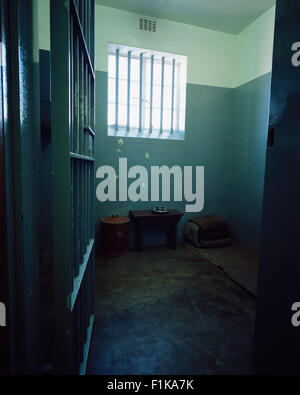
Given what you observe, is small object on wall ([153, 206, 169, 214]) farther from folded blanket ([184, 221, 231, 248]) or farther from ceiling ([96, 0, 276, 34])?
ceiling ([96, 0, 276, 34])

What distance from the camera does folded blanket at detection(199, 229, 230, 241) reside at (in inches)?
162

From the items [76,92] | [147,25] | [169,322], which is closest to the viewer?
[76,92]

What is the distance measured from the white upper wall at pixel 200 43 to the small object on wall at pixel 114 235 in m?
2.40

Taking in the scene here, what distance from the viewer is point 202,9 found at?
358cm

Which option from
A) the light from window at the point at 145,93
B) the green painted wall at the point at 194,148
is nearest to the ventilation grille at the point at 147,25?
the light from window at the point at 145,93

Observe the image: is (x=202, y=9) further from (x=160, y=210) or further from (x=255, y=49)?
(x=160, y=210)

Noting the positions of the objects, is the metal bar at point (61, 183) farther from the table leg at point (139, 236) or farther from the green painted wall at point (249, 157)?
the green painted wall at point (249, 157)

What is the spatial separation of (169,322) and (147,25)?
14.0ft

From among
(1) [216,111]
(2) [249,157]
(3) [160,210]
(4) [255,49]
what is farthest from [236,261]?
(4) [255,49]

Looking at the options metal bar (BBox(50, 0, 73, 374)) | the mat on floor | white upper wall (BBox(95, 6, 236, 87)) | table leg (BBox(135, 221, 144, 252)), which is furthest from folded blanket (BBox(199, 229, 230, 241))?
metal bar (BBox(50, 0, 73, 374))

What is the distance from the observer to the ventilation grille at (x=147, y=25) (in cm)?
376

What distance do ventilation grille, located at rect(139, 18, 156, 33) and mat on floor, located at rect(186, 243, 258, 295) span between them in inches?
146
